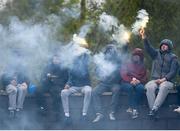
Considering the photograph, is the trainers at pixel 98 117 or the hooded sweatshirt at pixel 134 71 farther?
the hooded sweatshirt at pixel 134 71

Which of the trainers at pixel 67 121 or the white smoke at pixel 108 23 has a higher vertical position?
the white smoke at pixel 108 23

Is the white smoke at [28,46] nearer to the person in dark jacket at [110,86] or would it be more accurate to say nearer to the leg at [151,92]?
the person in dark jacket at [110,86]

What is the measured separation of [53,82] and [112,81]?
131cm

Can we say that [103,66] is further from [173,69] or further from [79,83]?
[173,69]

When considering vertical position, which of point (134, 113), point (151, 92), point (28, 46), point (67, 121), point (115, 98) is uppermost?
point (28, 46)

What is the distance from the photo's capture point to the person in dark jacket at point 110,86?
1664 centimetres

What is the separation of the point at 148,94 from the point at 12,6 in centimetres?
866

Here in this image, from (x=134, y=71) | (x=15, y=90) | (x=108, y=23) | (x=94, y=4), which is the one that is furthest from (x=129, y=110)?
(x=94, y=4)

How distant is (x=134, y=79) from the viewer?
16.7m

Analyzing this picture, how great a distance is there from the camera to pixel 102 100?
16.9 m

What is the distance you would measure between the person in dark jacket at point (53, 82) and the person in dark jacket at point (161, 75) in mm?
1908

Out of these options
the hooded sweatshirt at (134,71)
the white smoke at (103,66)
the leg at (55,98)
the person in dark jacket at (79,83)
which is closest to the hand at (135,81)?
the hooded sweatshirt at (134,71)

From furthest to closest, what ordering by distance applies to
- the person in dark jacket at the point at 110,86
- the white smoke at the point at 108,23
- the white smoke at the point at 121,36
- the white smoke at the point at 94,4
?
the white smoke at the point at 94,4 < the white smoke at the point at 108,23 < the white smoke at the point at 121,36 < the person in dark jacket at the point at 110,86

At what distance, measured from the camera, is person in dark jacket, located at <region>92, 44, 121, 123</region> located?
16641mm
